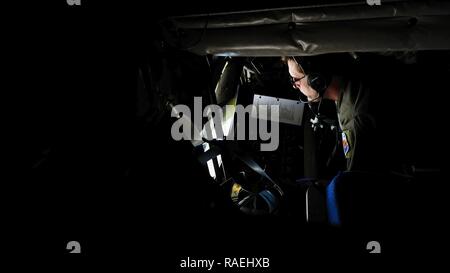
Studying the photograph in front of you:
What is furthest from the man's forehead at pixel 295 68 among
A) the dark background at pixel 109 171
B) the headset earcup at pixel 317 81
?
the dark background at pixel 109 171

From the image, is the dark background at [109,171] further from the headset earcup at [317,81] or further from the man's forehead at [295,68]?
the man's forehead at [295,68]

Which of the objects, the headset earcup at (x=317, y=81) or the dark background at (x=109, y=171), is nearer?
the dark background at (x=109, y=171)

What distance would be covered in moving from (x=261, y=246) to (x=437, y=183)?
1519mm

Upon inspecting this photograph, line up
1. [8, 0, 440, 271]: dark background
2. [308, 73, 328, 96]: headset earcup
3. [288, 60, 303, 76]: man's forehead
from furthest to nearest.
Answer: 1. [288, 60, 303, 76]: man's forehead
2. [308, 73, 328, 96]: headset earcup
3. [8, 0, 440, 271]: dark background

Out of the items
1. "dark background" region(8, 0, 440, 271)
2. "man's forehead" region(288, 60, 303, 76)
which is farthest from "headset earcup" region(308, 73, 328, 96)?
"dark background" region(8, 0, 440, 271)

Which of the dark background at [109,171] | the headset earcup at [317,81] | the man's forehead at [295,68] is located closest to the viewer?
the dark background at [109,171]

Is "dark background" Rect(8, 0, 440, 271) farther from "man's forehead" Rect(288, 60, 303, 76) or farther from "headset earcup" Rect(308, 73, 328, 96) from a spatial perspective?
"man's forehead" Rect(288, 60, 303, 76)

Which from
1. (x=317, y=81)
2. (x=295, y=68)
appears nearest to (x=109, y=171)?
(x=317, y=81)

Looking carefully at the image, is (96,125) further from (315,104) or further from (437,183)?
(315,104)

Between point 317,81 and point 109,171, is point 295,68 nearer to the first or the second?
point 317,81

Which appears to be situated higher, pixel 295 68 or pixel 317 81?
pixel 295 68

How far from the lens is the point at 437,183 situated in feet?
6.87

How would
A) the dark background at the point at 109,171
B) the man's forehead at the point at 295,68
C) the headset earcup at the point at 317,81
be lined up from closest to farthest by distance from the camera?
the dark background at the point at 109,171, the headset earcup at the point at 317,81, the man's forehead at the point at 295,68

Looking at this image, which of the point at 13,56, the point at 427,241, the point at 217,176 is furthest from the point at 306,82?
the point at 13,56
